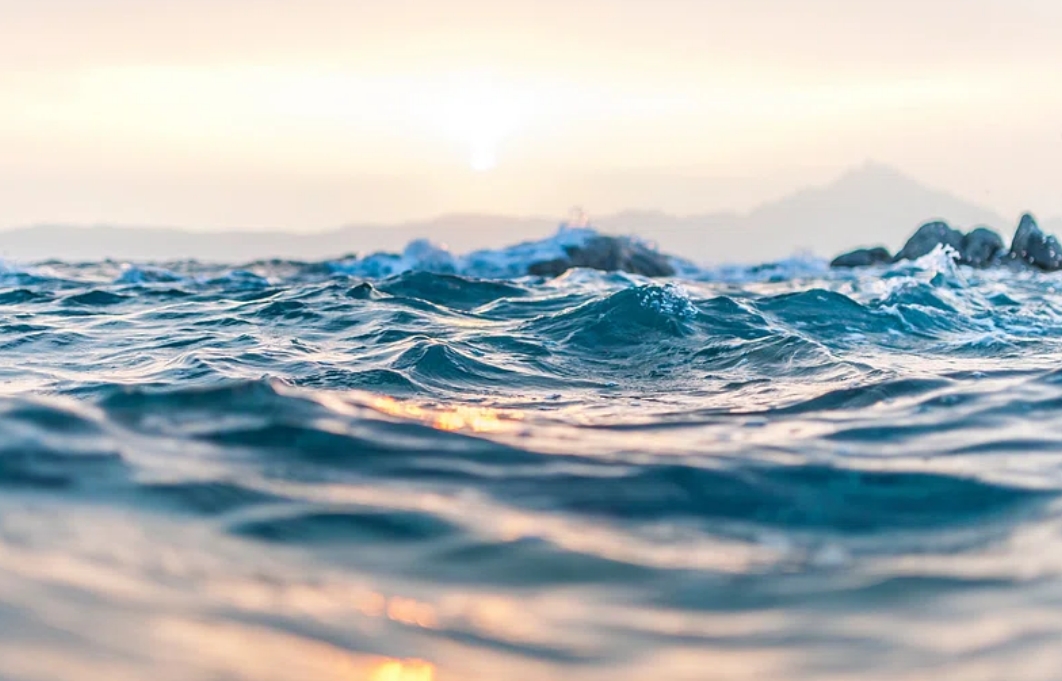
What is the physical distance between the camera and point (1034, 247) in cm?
2870

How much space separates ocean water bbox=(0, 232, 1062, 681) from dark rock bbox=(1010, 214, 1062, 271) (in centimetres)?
2285

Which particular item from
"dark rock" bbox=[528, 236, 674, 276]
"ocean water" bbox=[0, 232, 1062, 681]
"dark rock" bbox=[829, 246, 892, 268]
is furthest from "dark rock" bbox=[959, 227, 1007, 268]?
"ocean water" bbox=[0, 232, 1062, 681]

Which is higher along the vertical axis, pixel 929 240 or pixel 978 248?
pixel 929 240

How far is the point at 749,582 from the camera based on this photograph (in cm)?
305

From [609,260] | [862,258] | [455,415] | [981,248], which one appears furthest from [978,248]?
[455,415]

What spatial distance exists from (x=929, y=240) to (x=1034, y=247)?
159 inches

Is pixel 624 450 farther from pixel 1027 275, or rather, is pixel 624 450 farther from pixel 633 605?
pixel 1027 275

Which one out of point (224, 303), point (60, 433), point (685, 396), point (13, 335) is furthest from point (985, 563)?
point (224, 303)

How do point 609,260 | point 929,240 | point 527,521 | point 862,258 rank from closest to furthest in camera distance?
point 527,521
point 609,260
point 929,240
point 862,258

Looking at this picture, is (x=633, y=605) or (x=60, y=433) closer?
(x=633, y=605)

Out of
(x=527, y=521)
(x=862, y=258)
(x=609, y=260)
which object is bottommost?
(x=527, y=521)

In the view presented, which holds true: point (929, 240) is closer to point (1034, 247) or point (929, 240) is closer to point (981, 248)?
point (981, 248)

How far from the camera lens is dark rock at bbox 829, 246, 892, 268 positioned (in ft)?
108

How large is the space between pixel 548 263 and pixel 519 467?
24.6 m
